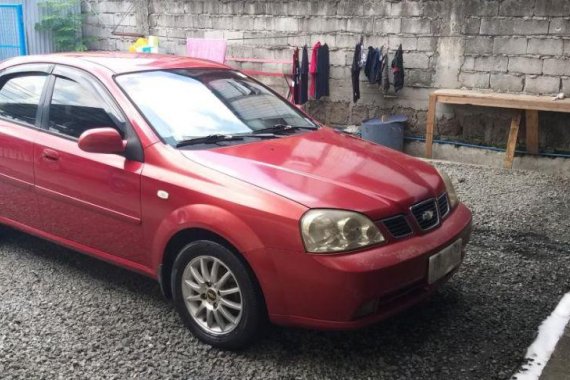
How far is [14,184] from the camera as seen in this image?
4.18 meters

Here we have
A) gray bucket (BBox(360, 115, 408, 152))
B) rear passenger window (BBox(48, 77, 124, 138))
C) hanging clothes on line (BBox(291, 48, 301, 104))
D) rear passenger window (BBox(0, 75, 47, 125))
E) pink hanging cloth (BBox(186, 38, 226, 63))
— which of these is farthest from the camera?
pink hanging cloth (BBox(186, 38, 226, 63))

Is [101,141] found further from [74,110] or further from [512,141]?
[512,141]

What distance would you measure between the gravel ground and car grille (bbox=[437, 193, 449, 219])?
2.17ft

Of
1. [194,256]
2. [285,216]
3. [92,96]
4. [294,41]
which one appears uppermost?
[294,41]

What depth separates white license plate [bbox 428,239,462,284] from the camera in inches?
122

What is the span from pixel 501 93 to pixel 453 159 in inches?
43.2

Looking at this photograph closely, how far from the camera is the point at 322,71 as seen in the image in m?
8.68

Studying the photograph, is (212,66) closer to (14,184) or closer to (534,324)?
(14,184)

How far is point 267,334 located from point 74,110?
2.00 metres

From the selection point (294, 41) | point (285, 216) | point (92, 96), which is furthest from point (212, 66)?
point (294, 41)

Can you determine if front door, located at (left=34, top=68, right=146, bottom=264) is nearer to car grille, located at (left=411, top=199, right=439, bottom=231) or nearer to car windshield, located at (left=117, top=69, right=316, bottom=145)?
car windshield, located at (left=117, top=69, right=316, bottom=145)

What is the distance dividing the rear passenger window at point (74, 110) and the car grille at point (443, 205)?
2.03 metres

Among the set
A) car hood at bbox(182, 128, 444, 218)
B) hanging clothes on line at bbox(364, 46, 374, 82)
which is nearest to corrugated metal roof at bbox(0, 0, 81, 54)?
hanging clothes on line at bbox(364, 46, 374, 82)

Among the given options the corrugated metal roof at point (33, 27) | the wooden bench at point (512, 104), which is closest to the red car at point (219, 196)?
the wooden bench at point (512, 104)
